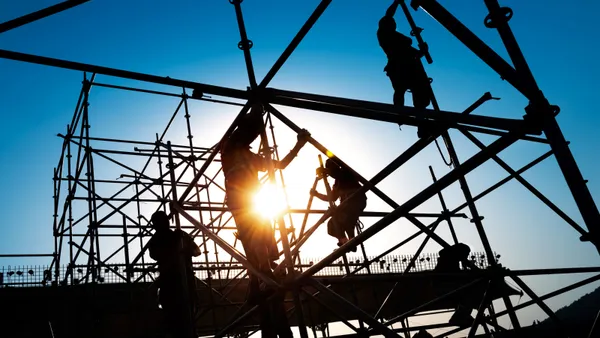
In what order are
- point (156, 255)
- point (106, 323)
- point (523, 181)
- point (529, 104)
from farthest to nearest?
1. point (106, 323)
2. point (156, 255)
3. point (523, 181)
4. point (529, 104)

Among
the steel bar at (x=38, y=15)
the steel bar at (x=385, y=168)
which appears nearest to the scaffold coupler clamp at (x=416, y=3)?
the steel bar at (x=385, y=168)

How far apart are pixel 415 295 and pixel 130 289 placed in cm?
813

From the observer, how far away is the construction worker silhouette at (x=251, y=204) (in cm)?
400

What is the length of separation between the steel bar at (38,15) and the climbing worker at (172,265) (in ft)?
10.5

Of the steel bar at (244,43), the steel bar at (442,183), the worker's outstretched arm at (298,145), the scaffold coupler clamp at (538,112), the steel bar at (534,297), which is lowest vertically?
the steel bar at (534,297)

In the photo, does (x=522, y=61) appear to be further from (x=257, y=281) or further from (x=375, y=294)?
(x=375, y=294)

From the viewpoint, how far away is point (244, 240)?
173 inches

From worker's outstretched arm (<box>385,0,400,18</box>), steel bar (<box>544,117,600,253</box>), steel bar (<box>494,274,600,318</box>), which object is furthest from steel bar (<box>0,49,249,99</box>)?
steel bar (<box>494,274,600,318</box>)

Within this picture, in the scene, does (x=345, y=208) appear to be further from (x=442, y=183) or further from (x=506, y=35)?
(x=506, y=35)

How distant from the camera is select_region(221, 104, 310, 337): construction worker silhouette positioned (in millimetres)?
4000

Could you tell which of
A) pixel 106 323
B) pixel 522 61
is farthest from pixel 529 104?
pixel 106 323

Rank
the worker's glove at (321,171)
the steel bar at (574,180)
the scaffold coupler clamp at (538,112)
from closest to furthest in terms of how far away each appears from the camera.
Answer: the steel bar at (574,180)
the scaffold coupler clamp at (538,112)
the worker's glove at (321,171)

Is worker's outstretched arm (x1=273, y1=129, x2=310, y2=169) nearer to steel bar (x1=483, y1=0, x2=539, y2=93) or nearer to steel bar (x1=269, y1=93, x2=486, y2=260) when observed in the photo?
steel bar (x1=269, y1=93, x2=486, y2=260)

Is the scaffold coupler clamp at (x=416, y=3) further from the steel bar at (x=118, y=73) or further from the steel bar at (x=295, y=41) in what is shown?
the steel bar at (x=118, y=73)
